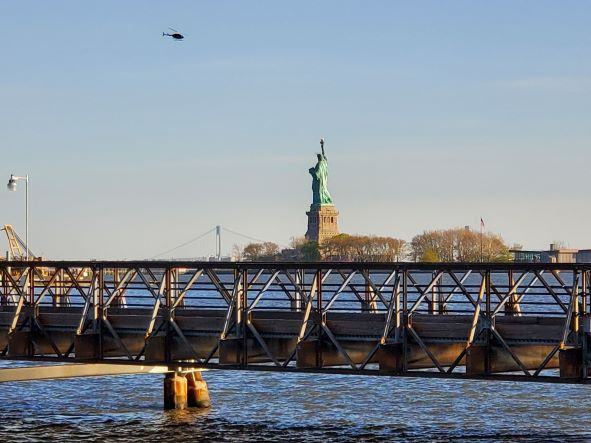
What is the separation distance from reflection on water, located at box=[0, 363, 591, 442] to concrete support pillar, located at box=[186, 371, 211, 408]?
1.85 ft

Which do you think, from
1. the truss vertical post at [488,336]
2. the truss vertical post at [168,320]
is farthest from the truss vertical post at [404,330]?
the truss vertical post at [168,320]

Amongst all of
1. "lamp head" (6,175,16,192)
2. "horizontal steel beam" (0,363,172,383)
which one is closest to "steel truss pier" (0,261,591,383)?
"horizontal steel beam" (0,363,172,383)

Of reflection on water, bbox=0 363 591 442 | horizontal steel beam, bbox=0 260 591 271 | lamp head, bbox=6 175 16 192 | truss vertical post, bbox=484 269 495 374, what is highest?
lamp head, bbox=6 175 16 192

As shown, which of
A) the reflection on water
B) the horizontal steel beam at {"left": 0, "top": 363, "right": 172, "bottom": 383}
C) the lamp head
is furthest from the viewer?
the lamp head

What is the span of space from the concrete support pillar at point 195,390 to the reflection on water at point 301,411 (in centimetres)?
56

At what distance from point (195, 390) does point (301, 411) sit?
5.10m

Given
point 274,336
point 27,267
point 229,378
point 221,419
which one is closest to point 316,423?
point 221,419

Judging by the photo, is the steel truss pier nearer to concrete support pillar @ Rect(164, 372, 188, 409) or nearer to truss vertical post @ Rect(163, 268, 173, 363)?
truss vertical post @ Rect(163, 268, 173, 363)

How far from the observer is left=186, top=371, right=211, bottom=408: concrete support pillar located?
150 feet

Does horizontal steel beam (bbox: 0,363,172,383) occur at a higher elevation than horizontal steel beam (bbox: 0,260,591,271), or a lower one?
lower

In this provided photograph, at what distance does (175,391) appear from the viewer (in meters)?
45.0

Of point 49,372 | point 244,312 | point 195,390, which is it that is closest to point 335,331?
point 244,312

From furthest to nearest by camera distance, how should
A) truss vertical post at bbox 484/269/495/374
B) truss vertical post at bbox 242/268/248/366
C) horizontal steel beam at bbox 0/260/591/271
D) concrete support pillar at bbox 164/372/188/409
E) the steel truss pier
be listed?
concrete support pillar at bbox 164/372/188/409 → truss vertical post at bbox 242/268/248/366 → truss vertical post at bbox 484/269/495/374 → the steel truss pier → horizontal steel beam at bbox 0/260/591/271

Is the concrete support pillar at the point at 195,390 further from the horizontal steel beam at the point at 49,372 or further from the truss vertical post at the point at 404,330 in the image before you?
the truss vertical post at the point at 404,330
